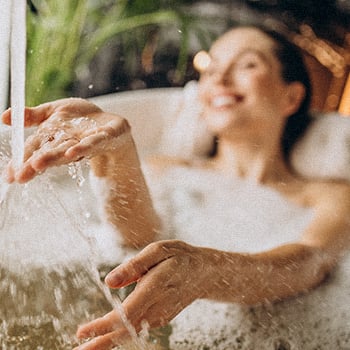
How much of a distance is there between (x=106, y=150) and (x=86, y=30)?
497mm

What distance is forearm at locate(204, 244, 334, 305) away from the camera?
615 millimetres

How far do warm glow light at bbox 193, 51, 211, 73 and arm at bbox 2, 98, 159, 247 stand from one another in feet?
0.86

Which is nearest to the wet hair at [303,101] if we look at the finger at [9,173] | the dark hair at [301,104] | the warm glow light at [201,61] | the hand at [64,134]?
the dark hair at [301,104]

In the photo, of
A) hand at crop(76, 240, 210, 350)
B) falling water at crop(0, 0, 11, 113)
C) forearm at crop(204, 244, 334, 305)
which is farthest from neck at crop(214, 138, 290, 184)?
falling water at crop(0, 0, 11, 113)

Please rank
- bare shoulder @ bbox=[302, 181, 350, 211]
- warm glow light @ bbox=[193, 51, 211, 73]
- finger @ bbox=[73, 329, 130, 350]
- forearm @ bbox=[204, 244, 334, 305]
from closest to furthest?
1. finger @ bbox=[73, 329, 130, 350]
2. forearm @ bbox=[204, 244, 334, 305]
3. bare shoulder @ bbox=[302, 181, 350, 211]
4. warm glow light @ bbox=[193, 51, 211, 73]

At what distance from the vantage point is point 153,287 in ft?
1.74

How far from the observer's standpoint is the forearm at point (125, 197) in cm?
64

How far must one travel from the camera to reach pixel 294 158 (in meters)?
0.79

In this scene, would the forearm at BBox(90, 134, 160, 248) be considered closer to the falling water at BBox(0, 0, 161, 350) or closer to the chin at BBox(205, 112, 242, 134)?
the falling water at BBox(0, 0, 161, 350)

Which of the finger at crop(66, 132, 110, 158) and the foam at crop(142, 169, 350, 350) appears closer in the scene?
the finger at crop(66, 132, 110, 158)

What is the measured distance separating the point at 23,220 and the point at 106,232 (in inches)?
3.5

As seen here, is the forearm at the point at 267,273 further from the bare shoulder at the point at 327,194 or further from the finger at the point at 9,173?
the finger at the point at 9,173

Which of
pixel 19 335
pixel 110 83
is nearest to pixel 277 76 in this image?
pixel 110 83

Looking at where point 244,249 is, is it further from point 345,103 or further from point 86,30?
point 86,30
